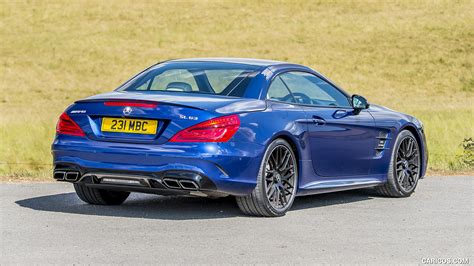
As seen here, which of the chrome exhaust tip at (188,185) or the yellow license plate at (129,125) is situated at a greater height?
the yellow license plate at (129,125)

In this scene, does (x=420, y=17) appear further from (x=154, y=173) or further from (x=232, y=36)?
(x=154, y=173)

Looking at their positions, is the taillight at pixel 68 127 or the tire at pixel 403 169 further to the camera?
the tire at pixel 403 169

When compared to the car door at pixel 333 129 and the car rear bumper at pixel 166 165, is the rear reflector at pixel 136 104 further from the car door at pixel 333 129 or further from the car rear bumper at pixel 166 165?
the car door at pixel 333 129

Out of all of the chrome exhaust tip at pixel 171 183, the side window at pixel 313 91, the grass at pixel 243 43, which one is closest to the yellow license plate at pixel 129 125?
the chrome exhaust tip at pixel 171 183

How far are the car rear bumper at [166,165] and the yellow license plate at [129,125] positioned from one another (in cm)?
13

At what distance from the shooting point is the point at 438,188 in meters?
13.1

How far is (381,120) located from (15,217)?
396cm

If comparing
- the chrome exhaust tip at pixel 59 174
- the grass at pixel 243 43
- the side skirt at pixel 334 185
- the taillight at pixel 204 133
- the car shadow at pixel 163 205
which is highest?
the taillight at pixel 204 133

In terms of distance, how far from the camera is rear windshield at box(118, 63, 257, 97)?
10.4m

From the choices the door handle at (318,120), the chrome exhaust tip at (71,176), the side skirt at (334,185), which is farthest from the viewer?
the door handle at (318,120)

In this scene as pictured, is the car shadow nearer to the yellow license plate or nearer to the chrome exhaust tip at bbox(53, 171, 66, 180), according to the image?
the chrome exhaust tip at bbox(53, 171, 66, 180)

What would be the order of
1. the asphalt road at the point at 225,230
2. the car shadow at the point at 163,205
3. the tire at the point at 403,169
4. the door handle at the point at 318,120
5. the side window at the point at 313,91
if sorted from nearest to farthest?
the asphalt road at the point at 225,230 < the car shadow at the point at 163,205 < the door handle at the point at 318,120 < the side window at the point at 313,91 < the tire at the point at 403,169

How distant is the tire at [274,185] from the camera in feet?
32.5

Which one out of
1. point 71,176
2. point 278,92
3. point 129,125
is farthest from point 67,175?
point 278,92
